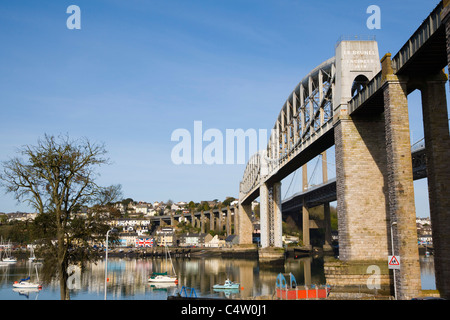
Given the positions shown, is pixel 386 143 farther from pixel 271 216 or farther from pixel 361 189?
pixel 271 216

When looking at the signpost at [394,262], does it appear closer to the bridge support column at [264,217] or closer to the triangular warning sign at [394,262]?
the triangular warning sign at [394,262]

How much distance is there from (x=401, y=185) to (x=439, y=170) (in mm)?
2687

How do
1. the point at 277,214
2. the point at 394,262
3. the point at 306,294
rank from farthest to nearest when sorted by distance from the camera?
the point at 277,214 → the point at 306,294 → the point at 394,262

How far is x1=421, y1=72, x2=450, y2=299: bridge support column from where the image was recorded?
90.9 feet

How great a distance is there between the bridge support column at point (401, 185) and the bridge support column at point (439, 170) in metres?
1.45

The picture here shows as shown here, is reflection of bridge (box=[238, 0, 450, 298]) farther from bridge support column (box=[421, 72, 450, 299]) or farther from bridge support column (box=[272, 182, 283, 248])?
bridge support column (box=[272, 182, 283, 248])

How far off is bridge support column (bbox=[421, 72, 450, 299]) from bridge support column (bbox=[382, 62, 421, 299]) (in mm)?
1446

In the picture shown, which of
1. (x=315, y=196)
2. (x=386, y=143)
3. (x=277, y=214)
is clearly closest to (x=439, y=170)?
(x=386, y=143)

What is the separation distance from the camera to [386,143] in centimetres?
3091

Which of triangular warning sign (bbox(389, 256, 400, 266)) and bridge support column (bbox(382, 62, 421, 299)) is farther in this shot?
bridge support column (bbox(382, 62, 421, 299))

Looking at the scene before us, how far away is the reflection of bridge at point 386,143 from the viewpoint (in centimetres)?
2780

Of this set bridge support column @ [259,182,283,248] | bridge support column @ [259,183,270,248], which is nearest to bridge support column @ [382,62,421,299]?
bridge support column @ [259,183,270,248]

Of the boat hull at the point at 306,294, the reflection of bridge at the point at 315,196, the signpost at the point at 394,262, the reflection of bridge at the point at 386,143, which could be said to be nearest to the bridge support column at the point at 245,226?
the reflection of bridge at the point at 315,196
